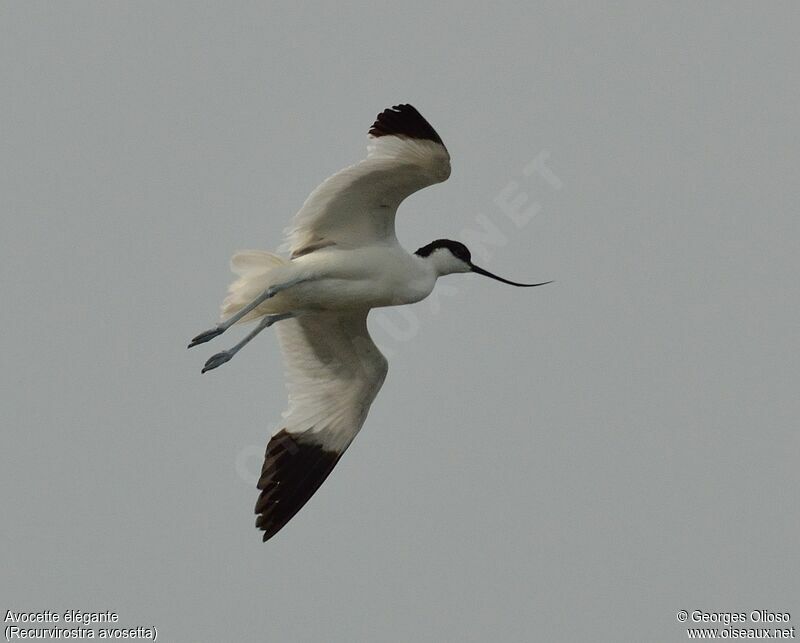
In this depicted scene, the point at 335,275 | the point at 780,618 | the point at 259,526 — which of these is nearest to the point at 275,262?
the point at 335,275

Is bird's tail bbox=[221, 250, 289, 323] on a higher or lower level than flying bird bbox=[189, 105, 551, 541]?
higher

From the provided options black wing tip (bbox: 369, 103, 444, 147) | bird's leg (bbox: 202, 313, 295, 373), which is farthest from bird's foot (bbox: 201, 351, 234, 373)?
black wing tip (bbox: 369, 103, 444, 147)

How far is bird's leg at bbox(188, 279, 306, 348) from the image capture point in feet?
35.2

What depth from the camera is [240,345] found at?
11.1m

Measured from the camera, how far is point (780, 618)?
11445mm

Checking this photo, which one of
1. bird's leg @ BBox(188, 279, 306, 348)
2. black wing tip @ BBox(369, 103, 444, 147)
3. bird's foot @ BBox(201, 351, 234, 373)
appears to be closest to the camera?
black wing tip @ BBox(369, 103, 444, 147)

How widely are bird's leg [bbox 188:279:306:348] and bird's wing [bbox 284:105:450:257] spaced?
40 cm

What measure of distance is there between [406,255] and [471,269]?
2.67 feet

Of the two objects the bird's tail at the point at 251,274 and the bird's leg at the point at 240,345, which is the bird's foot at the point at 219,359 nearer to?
the bird's leg at the point at 240,345

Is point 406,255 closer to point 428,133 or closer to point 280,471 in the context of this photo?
point 428,133

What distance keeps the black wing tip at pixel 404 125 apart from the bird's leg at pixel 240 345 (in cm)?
187

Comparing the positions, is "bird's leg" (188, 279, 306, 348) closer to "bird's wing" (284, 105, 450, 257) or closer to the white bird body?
the white bird body

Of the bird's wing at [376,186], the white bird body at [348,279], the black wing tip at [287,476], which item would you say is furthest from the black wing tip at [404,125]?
the black wing tip at [287,476]

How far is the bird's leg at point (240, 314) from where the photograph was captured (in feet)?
35.2
